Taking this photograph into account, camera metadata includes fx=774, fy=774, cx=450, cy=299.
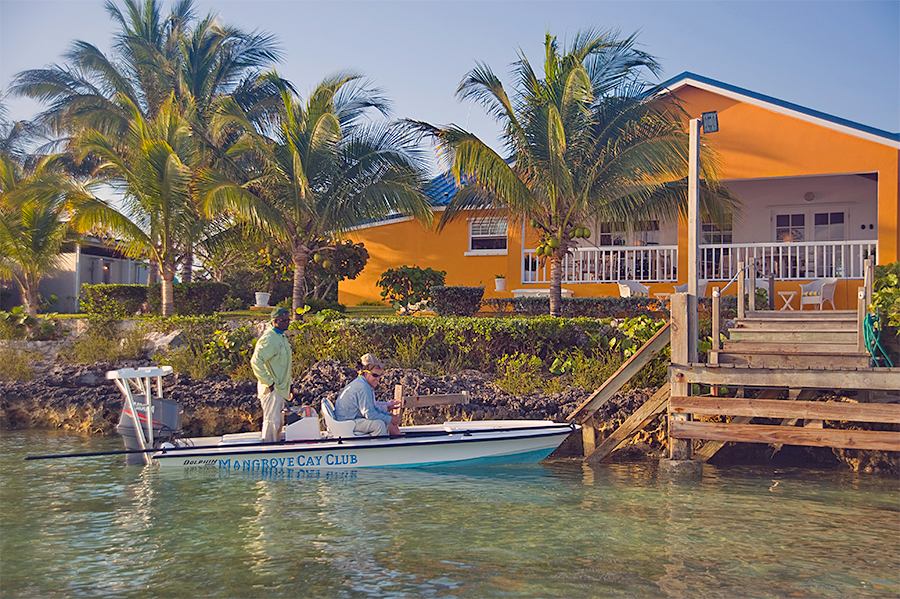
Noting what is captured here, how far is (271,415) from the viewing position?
10.6m

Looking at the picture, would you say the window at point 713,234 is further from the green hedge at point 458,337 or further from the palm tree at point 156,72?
the palm tree at point 156,72

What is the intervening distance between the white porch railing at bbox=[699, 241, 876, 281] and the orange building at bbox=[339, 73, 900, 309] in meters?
0.03

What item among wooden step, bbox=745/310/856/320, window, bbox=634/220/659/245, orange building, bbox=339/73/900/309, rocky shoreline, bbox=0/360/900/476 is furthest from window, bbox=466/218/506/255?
wooden step, bbox=745/310/856/320

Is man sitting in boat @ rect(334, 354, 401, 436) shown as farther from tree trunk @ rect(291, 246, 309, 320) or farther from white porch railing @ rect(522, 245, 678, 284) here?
white porch railing @ rect(522, 245, 678, 284)

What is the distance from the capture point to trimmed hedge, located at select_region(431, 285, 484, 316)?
59.2ft

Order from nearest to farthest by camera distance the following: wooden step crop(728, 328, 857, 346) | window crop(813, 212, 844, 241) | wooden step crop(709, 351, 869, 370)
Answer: wooden step crop(709, 351, 869, 370), wooden step crop(728, 328, 857, 346), window crop(813, 212, 844, 241)

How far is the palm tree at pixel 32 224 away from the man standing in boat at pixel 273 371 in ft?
35.2

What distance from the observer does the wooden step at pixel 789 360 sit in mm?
10277

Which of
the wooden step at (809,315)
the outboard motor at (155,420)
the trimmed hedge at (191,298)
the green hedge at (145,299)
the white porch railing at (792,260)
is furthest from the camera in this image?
the trimmed hedge at (191,298)

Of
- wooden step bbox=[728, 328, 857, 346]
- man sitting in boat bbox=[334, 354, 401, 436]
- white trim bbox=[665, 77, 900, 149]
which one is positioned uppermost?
white trim bbox=[665, 77, 900, 149]

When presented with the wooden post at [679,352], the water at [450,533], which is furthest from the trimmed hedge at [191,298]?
the wooden post at [679,352]

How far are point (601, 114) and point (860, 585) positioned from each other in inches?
455

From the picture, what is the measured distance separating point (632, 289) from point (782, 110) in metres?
5.64

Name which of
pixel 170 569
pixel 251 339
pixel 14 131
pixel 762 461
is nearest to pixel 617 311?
pixel 762 461
